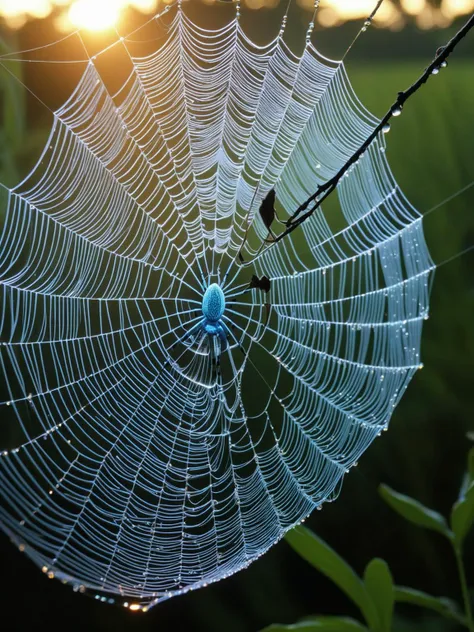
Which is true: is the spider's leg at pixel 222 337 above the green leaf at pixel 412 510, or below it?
above

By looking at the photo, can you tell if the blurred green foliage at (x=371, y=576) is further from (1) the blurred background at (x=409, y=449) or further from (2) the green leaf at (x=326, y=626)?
(1) the blurred background at (x=409, y=449)

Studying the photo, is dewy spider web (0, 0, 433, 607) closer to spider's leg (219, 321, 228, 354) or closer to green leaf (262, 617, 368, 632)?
spider's leg (219, 321, 228, 354)

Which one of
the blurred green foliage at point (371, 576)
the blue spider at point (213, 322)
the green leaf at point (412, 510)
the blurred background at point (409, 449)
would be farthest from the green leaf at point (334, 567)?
the blurred background at point (409, 449)

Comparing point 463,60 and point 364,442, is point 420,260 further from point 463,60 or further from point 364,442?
point 463,60

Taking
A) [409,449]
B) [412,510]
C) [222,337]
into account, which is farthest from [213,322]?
[409,449]

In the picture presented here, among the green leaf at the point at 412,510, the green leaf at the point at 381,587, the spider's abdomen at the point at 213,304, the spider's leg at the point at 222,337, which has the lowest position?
the green leaf at the point at 381,587

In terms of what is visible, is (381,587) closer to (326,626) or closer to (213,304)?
(326,626)

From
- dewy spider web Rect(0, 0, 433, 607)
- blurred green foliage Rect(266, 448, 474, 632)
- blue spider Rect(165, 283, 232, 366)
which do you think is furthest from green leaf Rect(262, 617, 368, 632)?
blue spider Rect(165, 283, 232, 366)

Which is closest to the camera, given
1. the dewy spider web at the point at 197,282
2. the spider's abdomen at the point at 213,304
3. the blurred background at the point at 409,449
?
the dewy spider web at the point at 197,282
